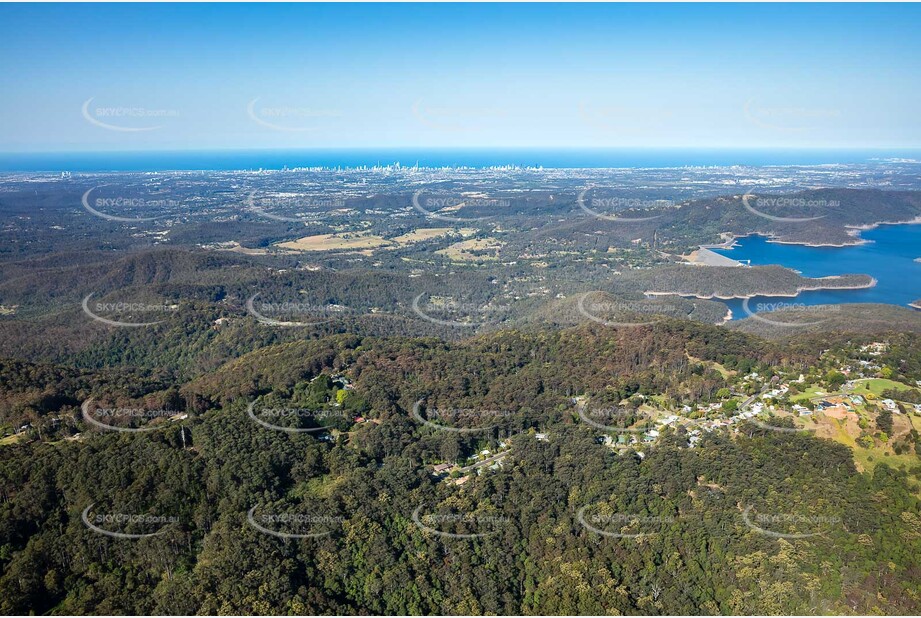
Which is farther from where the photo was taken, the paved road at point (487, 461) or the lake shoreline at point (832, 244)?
the lake shoreline at point (832, 244)

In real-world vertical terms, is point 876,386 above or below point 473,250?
above

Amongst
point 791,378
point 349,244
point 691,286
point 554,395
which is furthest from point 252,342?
point 349,244

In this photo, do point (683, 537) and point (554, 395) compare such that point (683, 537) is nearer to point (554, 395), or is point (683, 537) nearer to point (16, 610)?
point (554, 395)

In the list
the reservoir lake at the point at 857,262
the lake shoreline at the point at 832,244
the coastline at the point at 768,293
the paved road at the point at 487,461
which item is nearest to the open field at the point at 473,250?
the coastline at the point at 768,293

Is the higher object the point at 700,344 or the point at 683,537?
the point at 700,344

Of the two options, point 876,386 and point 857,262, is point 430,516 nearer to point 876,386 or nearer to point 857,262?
point 876,386

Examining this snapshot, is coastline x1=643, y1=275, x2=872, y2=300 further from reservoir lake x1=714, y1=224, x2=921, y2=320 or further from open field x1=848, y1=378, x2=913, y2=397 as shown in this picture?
open field x1=848, y1=378, x2=913, y2=397

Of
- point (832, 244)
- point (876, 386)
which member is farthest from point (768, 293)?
point (876, 386)

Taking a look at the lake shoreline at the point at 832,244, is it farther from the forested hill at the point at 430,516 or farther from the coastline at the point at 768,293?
the forested hill at the point at 430,516
